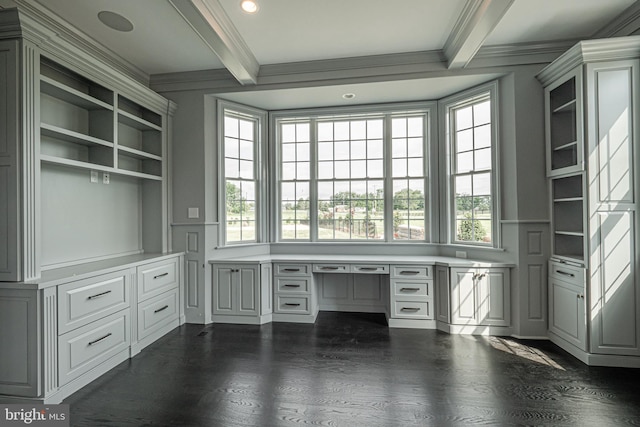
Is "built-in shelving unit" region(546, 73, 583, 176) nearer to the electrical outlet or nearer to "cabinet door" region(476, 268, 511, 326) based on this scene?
"cabinet door" region(476, 268, 511, 326)

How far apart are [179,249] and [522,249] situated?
161 inches

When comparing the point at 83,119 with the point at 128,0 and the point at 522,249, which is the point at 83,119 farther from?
the point at 522,249

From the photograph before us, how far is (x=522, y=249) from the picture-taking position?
3389 millimetres

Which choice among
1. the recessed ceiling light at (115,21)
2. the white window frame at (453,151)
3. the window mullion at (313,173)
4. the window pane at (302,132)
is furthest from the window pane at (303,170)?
the recessed ceiling light at (115,21)

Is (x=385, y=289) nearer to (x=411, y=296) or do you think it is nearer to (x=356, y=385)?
(x=411, y=296)

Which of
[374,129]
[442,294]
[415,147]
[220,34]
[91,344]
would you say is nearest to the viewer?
[91,344]

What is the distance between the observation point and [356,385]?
245cm

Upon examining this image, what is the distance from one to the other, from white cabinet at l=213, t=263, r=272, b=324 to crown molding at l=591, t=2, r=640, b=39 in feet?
14.4

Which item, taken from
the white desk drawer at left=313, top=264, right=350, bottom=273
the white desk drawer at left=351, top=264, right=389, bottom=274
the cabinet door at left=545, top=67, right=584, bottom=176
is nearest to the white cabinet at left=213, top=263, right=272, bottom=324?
the white desk drawer at left=313, top=264, right=350, bottom=273

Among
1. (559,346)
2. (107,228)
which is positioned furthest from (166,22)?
(559,346)

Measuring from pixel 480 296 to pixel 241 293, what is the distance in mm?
2859

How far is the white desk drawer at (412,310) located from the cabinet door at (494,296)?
21.7 inches

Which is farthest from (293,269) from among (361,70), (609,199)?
(609,199)

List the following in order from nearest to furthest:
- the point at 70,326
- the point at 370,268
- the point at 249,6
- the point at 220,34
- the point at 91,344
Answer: the point at 70,326 → the point at 91,344 → the point at 249,6 → the point at 220,34 → the point at 370,268
